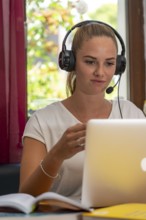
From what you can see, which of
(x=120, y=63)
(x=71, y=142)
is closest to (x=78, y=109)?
(x=120, y=63)

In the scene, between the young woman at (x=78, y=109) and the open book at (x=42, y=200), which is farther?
the young woman at (x=78, y=109)

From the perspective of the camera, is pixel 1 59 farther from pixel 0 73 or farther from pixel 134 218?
pixel 134 218

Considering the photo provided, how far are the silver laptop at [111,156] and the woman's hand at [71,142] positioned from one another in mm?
87

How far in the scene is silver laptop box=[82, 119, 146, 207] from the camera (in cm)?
119

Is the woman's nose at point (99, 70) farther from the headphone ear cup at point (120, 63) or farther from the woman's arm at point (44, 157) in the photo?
the woman's arm at point (44, 157)

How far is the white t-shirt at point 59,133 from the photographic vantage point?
5.53 feet

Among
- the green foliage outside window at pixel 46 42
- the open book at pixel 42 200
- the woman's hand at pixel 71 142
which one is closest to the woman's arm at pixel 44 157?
the woman's hand at pixel 71 142

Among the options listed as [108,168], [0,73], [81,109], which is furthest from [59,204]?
[0,73]

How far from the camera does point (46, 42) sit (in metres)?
2.56

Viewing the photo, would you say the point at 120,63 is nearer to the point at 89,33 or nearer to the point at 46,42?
the point at 89,33

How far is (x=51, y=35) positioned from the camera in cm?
249

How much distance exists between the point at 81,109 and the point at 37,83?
0.65 meters

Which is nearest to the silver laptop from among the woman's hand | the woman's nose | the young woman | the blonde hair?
the woman's hand

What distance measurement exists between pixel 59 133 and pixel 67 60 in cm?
26
